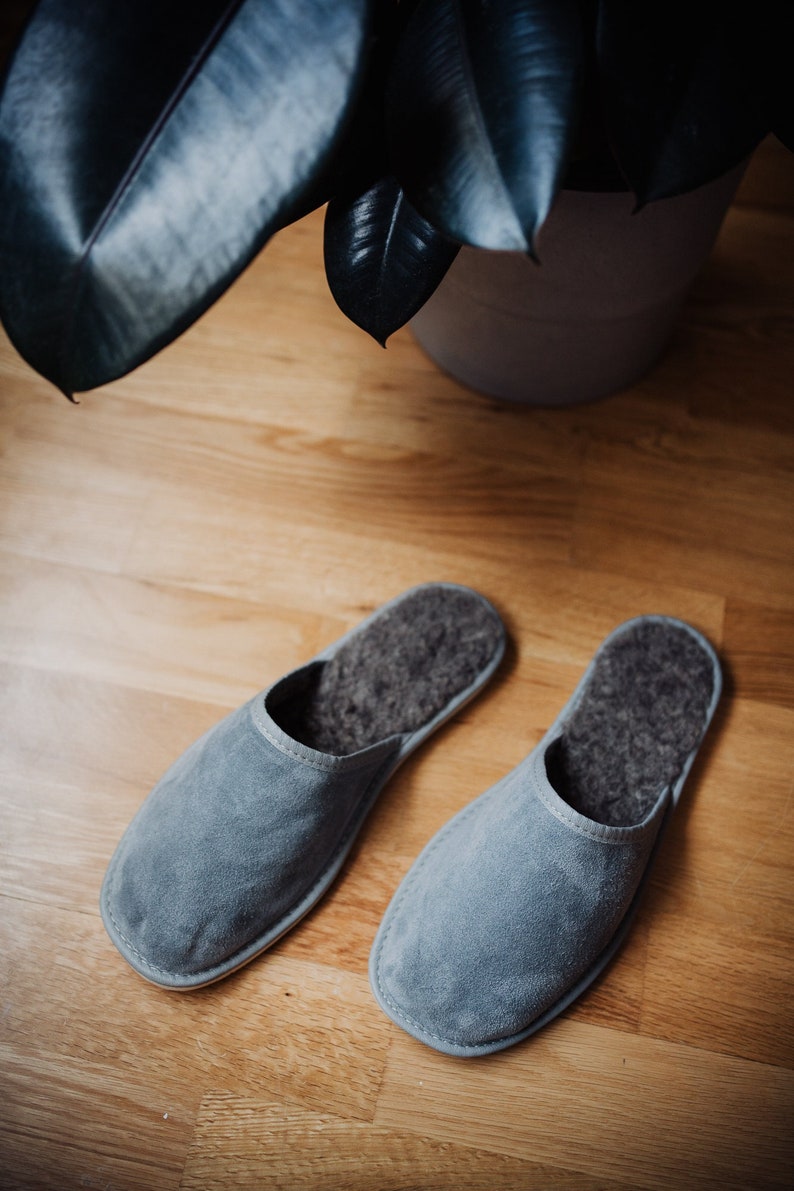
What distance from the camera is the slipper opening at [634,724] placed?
2.81ft

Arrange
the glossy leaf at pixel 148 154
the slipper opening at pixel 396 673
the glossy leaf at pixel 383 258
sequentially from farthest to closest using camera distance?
the slipper opening at pixel 396 673 → the glossy leaf at pixel 383 258 → the glossy leaf at pixel 148 154

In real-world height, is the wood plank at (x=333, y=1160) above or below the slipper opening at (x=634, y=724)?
below

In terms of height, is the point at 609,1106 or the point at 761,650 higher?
the point at 761,650

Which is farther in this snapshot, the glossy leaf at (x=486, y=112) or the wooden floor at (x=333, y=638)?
the wooden floor at (x=333, y=638)

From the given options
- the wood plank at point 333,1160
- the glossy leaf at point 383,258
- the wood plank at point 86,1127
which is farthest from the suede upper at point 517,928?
the glossy leaf at point 383,258

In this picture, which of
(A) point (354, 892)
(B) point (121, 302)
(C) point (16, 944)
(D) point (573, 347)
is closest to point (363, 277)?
(B) point (121, 302)

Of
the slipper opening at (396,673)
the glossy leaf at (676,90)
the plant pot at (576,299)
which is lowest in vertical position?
the slipper opening at (396,673)

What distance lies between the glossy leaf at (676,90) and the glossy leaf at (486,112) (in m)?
0.04

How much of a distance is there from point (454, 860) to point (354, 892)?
12 cm

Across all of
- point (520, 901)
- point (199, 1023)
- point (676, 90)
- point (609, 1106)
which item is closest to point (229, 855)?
point (199, 1023)

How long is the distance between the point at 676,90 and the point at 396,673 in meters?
0.58

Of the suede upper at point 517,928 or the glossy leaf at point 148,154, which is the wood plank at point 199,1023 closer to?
the suede upper at point 517,928

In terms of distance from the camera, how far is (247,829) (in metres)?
0.79

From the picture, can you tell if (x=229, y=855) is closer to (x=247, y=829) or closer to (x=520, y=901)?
(x=247, y=829)
